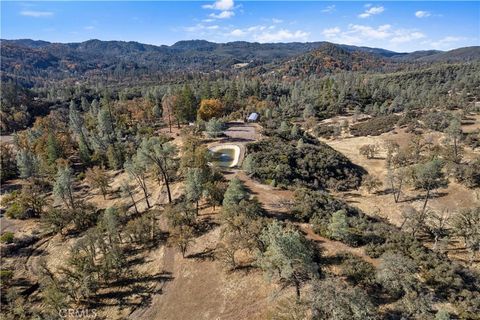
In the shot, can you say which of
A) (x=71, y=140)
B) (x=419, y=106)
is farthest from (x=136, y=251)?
(x=419, y=106)

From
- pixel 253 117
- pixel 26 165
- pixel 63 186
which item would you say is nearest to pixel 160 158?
pixel 63 186

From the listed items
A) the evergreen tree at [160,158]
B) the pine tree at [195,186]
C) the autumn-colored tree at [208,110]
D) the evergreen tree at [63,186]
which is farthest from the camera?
the autumn-colored tree at [208,110]

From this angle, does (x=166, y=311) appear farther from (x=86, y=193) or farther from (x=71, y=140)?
(x=71, y=140)

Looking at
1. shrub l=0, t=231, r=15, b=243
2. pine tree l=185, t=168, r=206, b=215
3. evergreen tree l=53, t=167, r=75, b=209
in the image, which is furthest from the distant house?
shrub l=0, t=231, r=15, b=243

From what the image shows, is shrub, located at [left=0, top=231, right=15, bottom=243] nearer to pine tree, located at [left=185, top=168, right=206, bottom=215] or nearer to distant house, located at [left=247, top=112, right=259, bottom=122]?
pine tree, located at [left=185, top=168, right=206, bottom=215]

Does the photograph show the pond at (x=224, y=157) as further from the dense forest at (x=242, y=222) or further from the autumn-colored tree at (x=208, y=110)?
the autumn-colored tree at (x=208, y=110)

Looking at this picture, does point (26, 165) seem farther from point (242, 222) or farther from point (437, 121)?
point (437, 121)

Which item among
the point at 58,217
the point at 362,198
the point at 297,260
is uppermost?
the point at 297,260

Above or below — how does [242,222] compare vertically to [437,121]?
below

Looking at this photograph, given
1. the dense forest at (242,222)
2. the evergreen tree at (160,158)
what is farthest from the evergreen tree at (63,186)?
the evergreen tree at (160,158)
